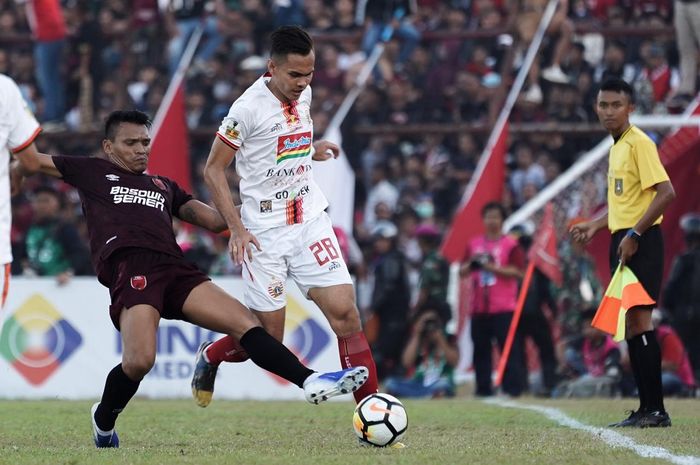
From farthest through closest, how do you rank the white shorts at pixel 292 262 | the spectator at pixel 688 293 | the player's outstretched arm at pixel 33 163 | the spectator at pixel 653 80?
1. the spectator at pixel 653 80
2. the spectator at pixel 688 293
3. the white shorts at pixel 292 262
4. the player's outstretched arm at pixel 33 163

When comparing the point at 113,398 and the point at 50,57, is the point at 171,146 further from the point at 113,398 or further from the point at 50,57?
the point at 113,398

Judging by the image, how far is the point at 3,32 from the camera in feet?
72.1

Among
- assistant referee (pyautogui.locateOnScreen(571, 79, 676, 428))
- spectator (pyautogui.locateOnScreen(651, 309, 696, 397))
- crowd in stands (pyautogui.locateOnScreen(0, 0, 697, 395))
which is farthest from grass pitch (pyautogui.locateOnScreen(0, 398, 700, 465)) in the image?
crowd in stands (pyautogui.locateOnScreen(0, 0, 697, 395))

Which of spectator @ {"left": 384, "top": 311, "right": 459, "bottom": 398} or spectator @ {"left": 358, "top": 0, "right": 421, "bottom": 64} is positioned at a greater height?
spectator @ {"left": 358, "top": 0, "right": 421, "bottom": 64}

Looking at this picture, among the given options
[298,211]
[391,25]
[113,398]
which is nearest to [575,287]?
[391,25]

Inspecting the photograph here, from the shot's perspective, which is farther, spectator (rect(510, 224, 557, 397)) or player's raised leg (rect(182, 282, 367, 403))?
spectator (rect(510, 224, 557, 397))

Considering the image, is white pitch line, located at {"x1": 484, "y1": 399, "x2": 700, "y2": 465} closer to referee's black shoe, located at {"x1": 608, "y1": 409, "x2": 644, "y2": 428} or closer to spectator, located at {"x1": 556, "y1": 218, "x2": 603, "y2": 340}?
referee's black shoe, located at {"x1": 608, "y1": 409, "x2": 644, "y2": 428}

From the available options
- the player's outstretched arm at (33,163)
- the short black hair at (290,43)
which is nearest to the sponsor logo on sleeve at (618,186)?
the short black hair at (290,43)

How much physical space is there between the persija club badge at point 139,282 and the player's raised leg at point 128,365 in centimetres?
12

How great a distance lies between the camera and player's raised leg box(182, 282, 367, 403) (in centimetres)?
738

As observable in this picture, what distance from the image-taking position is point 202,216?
8.18 m

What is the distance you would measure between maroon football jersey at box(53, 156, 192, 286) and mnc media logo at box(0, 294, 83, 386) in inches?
277

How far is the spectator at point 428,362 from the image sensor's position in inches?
596

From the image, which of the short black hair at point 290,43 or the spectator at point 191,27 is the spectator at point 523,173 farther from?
the short black hair at point 290,43
